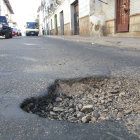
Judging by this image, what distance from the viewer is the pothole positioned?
4.06 feet

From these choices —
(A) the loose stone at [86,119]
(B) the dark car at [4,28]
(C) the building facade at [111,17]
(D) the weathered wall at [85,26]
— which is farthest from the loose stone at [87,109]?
(B) the dark car at [4,28]

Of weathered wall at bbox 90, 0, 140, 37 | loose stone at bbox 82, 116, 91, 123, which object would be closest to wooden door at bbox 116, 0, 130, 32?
weathered wall at bbox 90, 0, 140, 37

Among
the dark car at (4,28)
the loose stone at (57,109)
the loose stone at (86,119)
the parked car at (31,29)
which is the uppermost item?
the parked car at (31,29)

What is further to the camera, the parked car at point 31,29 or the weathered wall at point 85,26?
the parked car at point 31,29

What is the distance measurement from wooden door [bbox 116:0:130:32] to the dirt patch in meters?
7.99

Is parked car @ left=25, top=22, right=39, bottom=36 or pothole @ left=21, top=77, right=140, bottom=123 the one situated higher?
parked car @ left=25, top=22, right=39, bottom=36

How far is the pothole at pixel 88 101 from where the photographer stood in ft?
4.06

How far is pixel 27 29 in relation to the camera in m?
30.9

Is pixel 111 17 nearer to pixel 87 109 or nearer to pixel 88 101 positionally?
pixel 88 101

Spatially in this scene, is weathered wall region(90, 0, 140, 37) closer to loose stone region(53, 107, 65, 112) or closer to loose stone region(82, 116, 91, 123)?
loose stone region(53, 107, 65, 112)

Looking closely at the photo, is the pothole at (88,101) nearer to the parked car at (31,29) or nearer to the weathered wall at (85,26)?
the weathered wall at (85,26)

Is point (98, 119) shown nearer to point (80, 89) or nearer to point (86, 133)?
point (86, 133)

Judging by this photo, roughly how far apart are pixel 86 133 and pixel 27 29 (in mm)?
31596

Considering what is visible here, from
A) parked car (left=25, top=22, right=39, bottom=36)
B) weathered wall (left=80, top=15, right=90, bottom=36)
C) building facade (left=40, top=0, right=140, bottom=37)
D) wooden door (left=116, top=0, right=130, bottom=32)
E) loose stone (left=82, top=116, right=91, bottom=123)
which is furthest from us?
parked car (left=25, top=22, right=39, bottom=36)
